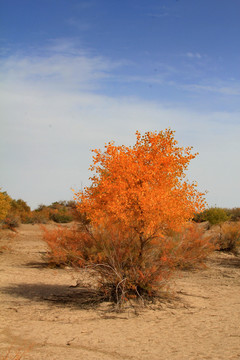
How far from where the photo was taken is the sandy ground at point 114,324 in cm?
660

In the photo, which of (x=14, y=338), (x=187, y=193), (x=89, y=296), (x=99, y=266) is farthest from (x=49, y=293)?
(x=187, y=193)

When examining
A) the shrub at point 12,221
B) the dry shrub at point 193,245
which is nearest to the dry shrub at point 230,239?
the dry shrub at point 193,245

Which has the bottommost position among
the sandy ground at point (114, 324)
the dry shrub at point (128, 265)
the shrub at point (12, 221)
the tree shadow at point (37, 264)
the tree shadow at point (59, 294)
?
the sandy ground at point (114, 324)

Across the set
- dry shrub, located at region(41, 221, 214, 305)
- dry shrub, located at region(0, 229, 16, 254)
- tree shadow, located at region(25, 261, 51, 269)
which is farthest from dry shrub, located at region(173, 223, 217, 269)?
dry shrub, located at region(0, 229, 16, 254)

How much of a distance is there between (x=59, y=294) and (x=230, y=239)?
452 inches

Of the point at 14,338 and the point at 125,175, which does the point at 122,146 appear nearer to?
the point at 125,175

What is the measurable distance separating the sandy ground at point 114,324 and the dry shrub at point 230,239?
653 centimetres

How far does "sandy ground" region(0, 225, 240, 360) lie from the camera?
6.60 m

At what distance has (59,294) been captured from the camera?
1125 centimetres

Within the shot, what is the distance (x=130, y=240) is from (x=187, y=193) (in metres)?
1.81

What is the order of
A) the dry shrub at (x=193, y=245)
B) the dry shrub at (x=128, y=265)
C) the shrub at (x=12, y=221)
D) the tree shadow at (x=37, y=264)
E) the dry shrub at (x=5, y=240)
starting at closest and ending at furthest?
the dry shrub at (x=128, y=265) < the dry shrub at (x=193, y=245) < the tree shadow at (x=37, y=264) < the dry shrub at (x=5, y=240) < the shrub at (x=12, y=221)

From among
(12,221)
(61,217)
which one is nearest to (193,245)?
(12,221)

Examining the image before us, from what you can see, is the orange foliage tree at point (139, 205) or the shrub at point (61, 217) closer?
the orange foliage tree at point (139, 205)

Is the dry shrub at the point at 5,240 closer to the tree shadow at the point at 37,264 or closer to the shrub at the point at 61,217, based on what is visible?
the tree shadow at the point at 37,264
